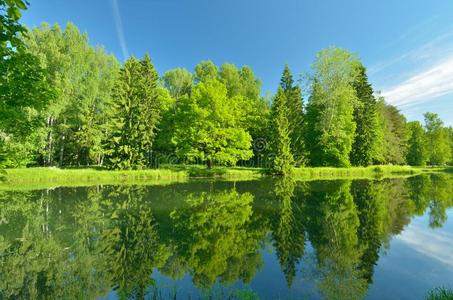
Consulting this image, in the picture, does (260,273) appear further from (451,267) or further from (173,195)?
(173,195)

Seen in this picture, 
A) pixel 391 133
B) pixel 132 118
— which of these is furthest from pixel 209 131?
pixel 391 133

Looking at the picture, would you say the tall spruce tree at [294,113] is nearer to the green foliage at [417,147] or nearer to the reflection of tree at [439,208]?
the reflection of tree at [439,208]

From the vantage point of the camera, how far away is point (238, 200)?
17391 mm

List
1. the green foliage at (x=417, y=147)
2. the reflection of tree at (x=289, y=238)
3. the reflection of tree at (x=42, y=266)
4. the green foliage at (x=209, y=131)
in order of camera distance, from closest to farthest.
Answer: the reflection of tree at (x=42, y=266)
the reflection of tree at (x=289, y=238)
the green foliage at (x=209, y=131)
the green foliage at (x=417, y=147)

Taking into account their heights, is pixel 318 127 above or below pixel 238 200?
above

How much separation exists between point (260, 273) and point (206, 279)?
1.42 metres

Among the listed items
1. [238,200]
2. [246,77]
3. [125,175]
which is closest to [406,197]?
[238,200]

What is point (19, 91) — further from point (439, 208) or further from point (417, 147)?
point (417, 147)

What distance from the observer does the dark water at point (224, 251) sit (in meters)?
6.43

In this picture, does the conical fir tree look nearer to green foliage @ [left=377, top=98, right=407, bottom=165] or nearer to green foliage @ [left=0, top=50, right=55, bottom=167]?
green foliage @ [left=377, top=98, right=407, bottom=165]

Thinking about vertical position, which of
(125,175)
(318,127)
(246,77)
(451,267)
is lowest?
(451,267)

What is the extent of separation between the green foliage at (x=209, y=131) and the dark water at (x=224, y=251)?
65.4 ft

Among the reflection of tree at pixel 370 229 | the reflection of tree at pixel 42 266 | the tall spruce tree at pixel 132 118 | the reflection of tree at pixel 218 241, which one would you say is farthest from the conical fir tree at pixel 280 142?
the reflection of tree at pixel 42 266

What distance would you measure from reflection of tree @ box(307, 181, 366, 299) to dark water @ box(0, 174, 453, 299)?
0.09 ft
